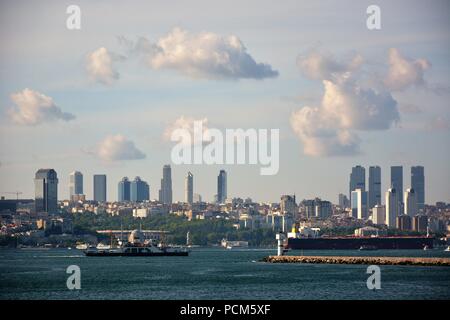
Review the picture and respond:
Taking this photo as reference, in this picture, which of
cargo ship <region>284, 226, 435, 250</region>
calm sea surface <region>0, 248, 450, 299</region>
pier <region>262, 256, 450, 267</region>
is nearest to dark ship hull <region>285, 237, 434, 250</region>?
cargo ship <region>284, 226, 435, 250</region>

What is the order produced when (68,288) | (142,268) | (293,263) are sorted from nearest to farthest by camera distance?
(68,288)
(142,268)
(293,263)

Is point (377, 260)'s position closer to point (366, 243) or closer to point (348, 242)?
point (348, 242)

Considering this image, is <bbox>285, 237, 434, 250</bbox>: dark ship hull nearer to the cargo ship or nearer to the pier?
the cargo ship

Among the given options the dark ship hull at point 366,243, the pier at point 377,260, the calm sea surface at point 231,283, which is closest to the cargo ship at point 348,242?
the dark ship hull at point 366,243

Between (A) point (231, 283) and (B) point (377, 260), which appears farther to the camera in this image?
(B) point (377, 260)

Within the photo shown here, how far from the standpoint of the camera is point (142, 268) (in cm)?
9575

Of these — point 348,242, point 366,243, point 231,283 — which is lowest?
point 366,243

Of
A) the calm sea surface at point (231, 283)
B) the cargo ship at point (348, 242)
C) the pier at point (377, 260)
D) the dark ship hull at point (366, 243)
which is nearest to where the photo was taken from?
the calm sea surface at point (231, 283)

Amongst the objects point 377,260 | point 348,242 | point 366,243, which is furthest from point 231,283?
point 366,243

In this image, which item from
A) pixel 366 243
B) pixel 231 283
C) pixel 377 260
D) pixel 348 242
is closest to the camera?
pixel 231 283

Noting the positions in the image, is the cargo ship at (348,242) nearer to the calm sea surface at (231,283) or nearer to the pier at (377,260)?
the pier at (377,260)
